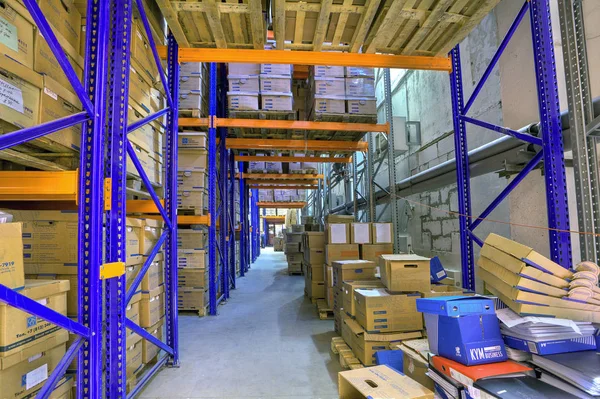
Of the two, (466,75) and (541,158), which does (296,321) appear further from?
(466,75)

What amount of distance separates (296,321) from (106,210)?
4.03 m

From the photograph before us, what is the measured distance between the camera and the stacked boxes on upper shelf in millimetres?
6305

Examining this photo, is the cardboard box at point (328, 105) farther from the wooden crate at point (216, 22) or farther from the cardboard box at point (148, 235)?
the cardboard box at point (148, 235)

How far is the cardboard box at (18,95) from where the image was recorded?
5.84 feet

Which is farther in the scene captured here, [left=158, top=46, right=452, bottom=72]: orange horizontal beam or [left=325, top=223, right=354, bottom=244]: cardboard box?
[left=325, top=223, right=354, bottom=244]: cardboard box

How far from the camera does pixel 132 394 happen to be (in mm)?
2955

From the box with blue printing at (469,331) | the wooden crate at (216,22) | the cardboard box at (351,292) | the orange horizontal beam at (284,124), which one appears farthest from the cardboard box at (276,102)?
the box with blue printing at (469,331)

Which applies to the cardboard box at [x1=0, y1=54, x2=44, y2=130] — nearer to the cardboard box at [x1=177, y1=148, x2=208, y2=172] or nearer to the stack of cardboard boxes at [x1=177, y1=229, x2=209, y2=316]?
the cardboard box at [x1=177, y1=148, x2=208, y2=172]

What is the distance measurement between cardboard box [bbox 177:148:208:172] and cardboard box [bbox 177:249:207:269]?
160 cm

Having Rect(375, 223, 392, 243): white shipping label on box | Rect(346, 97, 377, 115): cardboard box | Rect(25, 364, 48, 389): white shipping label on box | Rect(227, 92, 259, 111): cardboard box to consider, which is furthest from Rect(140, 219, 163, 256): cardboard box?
Rect(346, 97, 377, 115): cardboard box

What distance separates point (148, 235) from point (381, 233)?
13.7 feet

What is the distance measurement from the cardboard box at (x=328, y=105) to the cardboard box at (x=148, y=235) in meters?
3.78

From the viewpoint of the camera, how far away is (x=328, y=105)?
631 centimetres

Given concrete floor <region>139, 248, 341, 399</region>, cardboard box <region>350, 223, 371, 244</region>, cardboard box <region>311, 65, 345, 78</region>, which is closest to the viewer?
concrete floor <region>139, 248, 341, 399</region>
